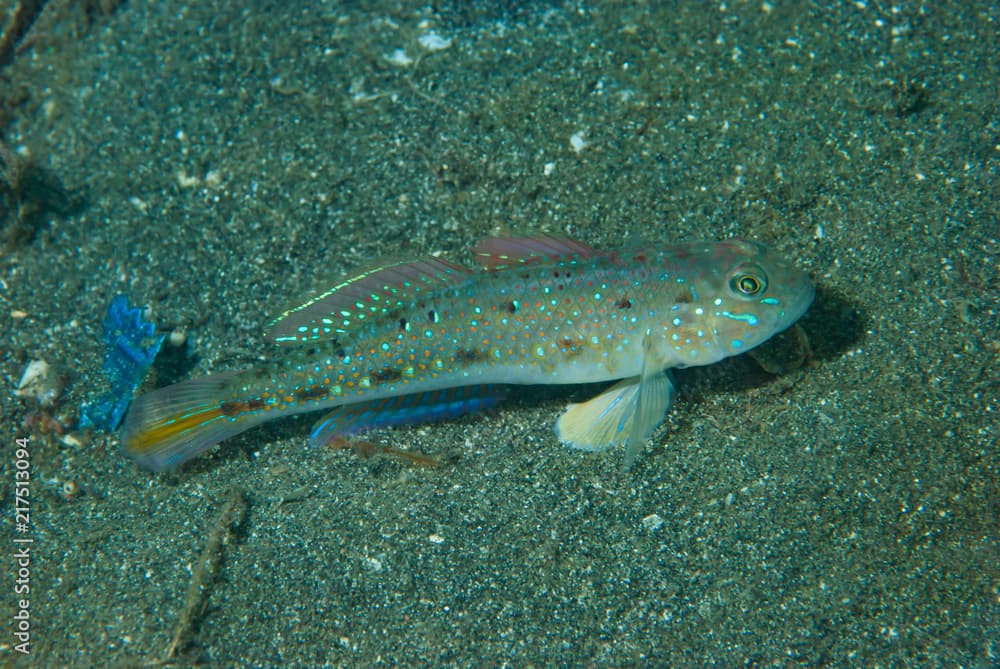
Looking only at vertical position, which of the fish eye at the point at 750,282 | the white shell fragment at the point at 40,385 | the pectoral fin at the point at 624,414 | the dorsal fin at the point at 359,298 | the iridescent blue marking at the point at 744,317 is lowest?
the pectoral fin at the point at 624,414

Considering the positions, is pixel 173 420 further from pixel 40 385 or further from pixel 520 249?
pixel 520 249

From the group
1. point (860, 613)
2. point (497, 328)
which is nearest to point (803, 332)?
point (860, 613)

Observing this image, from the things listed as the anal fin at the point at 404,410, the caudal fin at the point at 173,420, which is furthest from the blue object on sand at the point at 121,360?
the anal fin at the point at 404,410

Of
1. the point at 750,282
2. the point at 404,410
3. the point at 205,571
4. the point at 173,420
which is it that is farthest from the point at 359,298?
the point at 750,282

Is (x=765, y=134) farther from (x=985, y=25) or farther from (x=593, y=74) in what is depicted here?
(x=985, y=25)

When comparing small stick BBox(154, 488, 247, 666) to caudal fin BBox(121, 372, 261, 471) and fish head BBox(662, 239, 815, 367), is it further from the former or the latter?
fish head BBox(662, 239, 815, 367)

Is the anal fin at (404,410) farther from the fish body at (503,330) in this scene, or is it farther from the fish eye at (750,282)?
the fish eye at (750,282)

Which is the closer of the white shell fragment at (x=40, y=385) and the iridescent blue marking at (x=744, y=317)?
the iridescent blue marking at (x=744, y=317)
